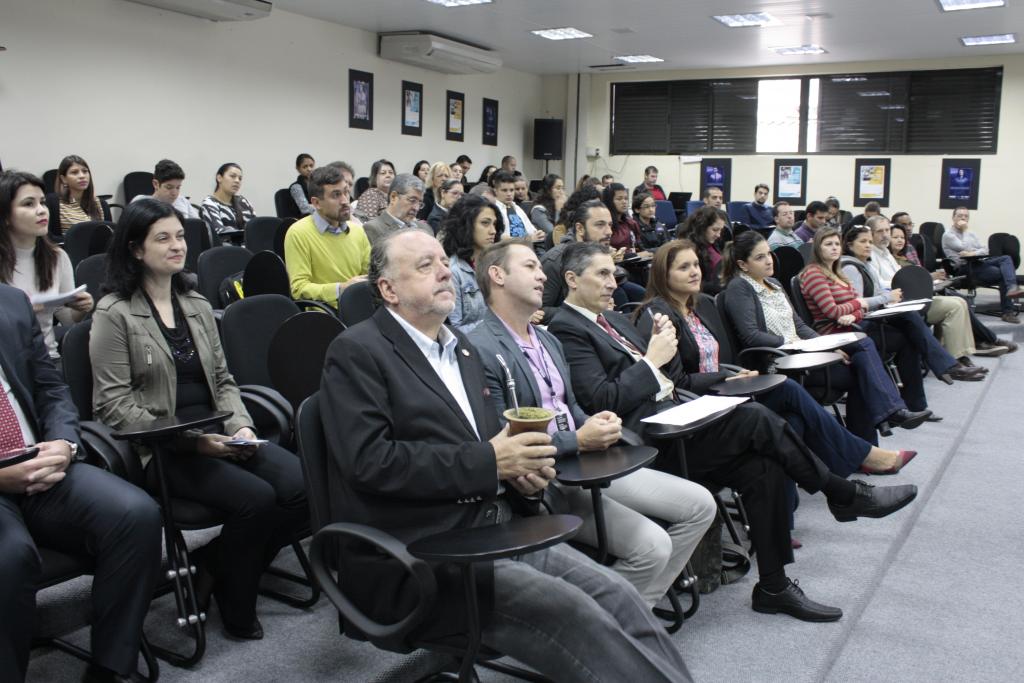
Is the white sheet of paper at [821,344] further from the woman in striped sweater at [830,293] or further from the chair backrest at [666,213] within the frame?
the chair backrest at [666,213]

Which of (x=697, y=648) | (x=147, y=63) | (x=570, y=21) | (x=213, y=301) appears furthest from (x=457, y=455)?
(x=570, y=21)

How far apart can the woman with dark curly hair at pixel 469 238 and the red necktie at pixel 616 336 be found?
45.4 inches

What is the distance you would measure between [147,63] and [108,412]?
A: 268 inches

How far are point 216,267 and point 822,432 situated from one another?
3.03 metres

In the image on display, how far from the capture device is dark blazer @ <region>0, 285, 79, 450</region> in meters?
2.18

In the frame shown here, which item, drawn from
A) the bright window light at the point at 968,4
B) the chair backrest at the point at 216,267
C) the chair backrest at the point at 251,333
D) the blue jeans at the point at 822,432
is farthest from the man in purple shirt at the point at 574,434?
the bright window light at the point at 968,4

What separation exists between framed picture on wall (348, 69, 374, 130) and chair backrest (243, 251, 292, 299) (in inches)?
275

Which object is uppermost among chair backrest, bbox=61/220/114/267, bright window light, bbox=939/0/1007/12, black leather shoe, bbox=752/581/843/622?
bright window light, bbox=939/0/1007/12

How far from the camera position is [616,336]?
115 inches

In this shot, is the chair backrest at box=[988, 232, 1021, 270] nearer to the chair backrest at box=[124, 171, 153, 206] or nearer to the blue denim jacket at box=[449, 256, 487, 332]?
the blue denim jacket at box=[449, 256, 487, 332]

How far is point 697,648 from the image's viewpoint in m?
2.51

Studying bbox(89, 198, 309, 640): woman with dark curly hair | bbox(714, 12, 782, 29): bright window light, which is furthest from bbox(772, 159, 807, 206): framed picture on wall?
bbox(89, 198, 309, 640): woman with dark curly hair

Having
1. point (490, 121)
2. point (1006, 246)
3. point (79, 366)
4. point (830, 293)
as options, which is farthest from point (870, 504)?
point (490, 121)

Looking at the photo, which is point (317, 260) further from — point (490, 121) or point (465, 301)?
point (490, 121)
